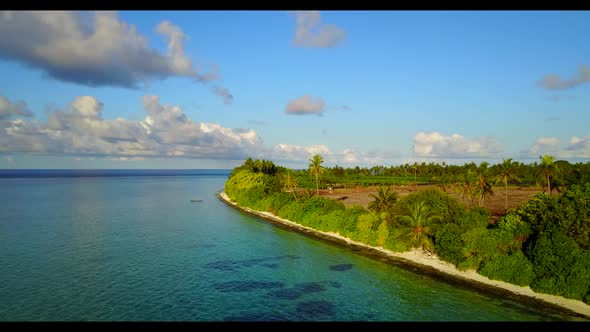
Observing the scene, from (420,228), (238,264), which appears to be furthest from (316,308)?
(420,228)

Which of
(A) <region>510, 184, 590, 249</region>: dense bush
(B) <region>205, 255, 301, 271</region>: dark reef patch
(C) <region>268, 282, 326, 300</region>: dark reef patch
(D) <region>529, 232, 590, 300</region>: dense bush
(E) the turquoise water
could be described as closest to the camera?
(E) the turquoise water

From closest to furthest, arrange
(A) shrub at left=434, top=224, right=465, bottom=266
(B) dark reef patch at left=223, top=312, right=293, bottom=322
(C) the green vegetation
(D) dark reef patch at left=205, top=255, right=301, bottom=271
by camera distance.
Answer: (B) dark reef patch at left=223, top=312, right=293, bottom=322
(C) the green vegetation
(A) shrub at left=434, top=224, right=465, bottom=266
(D) dark reef patch at left=205, top=255, right=301, bottom=271

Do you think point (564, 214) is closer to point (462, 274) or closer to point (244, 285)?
point (462, 274)

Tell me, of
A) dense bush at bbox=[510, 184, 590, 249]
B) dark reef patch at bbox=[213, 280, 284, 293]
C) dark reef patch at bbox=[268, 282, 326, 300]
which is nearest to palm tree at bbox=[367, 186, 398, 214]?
dense bush at bbox=[510, 184, 590, 249]

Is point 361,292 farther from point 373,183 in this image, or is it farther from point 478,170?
point 373,183

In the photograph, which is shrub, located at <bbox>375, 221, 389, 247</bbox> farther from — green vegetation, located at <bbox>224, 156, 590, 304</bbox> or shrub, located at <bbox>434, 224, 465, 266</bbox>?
shrub, located at <bbox>434, 224, 465, 266</bbox>
